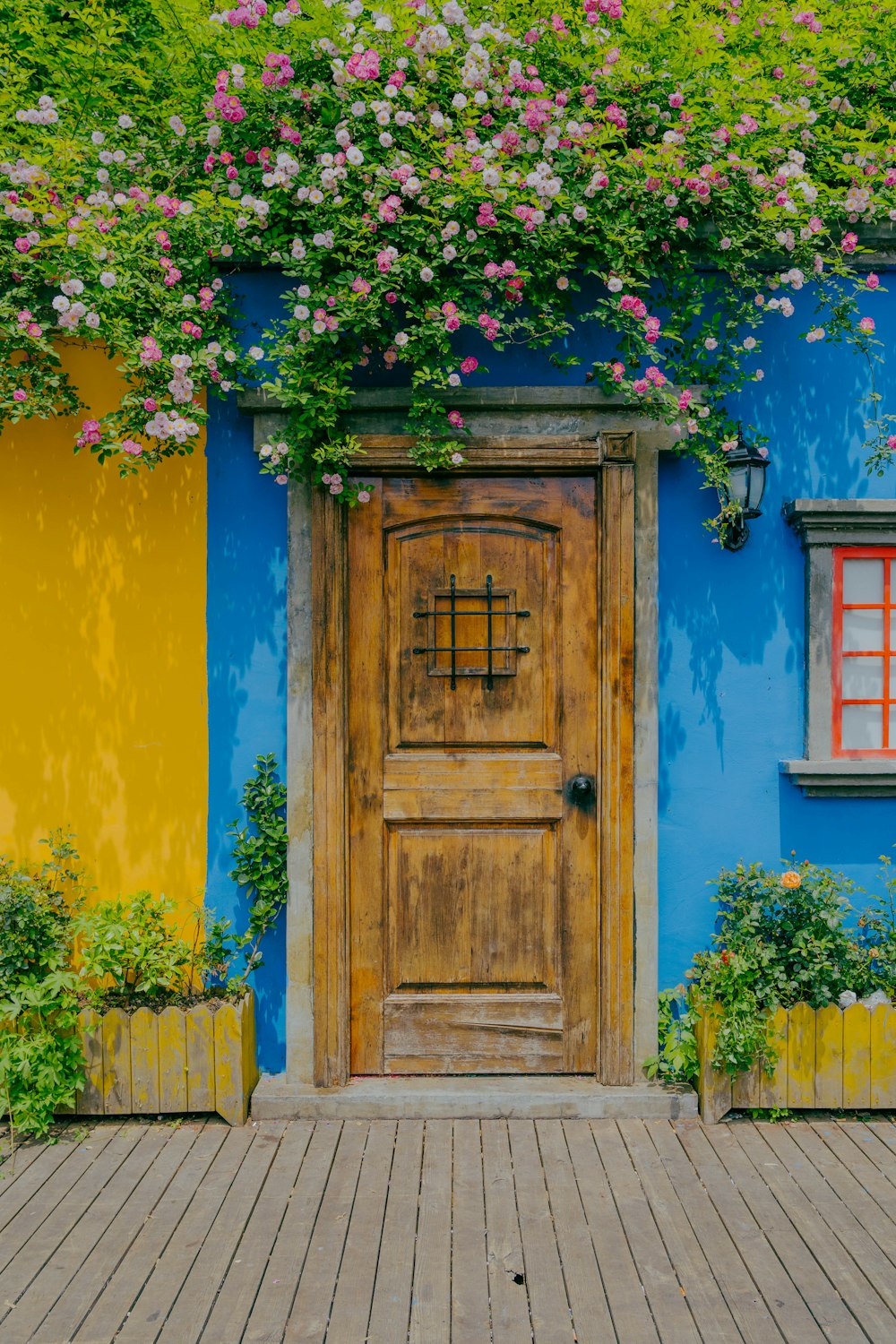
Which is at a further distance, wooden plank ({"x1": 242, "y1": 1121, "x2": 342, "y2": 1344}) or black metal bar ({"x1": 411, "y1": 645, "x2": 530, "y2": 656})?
black metal bar ({"x1": 411, "y1": 645, "x2": 530, "y2": 656})

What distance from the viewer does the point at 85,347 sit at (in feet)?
12.9

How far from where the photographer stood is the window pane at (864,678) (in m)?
4.06

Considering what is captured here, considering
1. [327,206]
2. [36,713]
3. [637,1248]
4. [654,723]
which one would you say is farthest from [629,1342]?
[327,206]

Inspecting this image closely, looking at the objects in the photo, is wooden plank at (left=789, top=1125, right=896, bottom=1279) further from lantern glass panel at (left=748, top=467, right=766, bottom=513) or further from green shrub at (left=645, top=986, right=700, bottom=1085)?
lantern glass panel at (left=748, top=467, right=766, bottom=513)

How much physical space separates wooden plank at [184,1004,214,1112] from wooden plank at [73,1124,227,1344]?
111mm

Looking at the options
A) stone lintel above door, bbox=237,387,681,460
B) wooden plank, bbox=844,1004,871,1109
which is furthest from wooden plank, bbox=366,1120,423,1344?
stone lintel above door, bbox=237,387,681,460

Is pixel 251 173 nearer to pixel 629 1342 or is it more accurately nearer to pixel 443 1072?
pixel 443 1072

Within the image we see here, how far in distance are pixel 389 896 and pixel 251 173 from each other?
2.91 m

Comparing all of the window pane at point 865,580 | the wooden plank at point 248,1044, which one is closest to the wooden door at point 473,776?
the wooden plank at point 248,1044

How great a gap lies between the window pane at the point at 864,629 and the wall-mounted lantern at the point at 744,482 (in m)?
0.64

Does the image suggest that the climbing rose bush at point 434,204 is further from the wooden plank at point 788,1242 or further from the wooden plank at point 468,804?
the wooden plank at point 788,1242

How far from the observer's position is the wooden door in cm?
395

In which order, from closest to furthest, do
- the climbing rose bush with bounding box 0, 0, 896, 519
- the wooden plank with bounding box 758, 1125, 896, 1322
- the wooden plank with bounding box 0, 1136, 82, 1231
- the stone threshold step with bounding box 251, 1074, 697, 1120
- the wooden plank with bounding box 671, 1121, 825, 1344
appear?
the wooden plank with bounding box 671, 1121, 825, 1344 < the wooden plank with bounding box 758, 1125, 896, 1322 < the wooden plank with bounding box 0, 1136, 82, 1231 < the climbing rose bush with bounding box 0, 0, 896, 519 < the stone threshold step with bounding box 251, 1074, 697, 1120

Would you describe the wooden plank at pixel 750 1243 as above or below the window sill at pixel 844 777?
below
